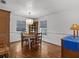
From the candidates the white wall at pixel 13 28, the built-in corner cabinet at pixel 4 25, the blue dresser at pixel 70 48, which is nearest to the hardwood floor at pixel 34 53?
the built-in corner cabinet at pixel 4 25

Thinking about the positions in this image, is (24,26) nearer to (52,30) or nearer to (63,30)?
(52,30)

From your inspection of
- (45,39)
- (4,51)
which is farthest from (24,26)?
(4,51)

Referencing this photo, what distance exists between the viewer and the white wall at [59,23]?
6.01 meters

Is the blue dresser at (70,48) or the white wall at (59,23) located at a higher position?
the white wall at (59,23)

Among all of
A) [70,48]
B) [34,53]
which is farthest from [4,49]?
[70,48]

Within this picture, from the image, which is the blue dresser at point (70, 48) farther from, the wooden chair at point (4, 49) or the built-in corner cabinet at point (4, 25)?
the built-in corner cabinet at point (4, 25)

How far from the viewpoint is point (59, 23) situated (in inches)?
286

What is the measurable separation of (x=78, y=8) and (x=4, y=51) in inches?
161

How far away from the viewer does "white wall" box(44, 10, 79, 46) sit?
601cm

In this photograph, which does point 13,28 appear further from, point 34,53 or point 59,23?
point 34,53

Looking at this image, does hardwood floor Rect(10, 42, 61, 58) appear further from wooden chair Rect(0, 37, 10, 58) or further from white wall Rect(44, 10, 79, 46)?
white wall Rect(44, 10, 79, 46)

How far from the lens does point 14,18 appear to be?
8867 millimetres

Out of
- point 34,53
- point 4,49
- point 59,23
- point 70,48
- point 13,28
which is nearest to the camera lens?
point 70,48

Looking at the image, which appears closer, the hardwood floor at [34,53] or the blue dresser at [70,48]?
the blue dresser at [70,48]
